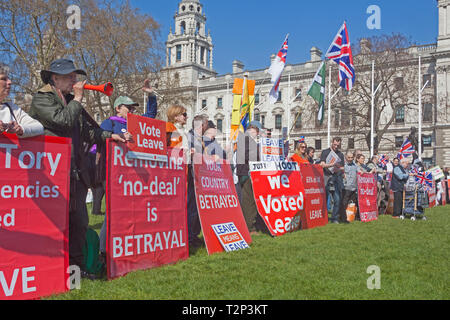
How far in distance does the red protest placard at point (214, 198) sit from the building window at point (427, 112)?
5028 cm

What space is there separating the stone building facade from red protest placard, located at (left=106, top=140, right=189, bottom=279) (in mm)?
25228

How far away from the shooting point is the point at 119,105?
239 inches

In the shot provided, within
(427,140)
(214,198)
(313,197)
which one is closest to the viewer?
(214,198)

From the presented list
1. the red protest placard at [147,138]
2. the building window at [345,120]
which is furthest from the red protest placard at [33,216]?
the building window at [345,120]

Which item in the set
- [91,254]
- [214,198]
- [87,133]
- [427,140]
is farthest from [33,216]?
[427,140]

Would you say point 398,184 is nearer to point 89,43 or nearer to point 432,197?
point 432,197

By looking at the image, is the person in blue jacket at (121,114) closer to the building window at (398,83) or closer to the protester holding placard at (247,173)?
the protester holding placard at (247,173)

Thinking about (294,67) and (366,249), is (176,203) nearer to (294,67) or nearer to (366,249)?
(366,249)

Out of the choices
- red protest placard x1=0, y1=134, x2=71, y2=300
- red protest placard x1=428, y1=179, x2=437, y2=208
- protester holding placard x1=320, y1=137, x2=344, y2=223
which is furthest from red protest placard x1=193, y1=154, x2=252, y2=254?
red protest placard x1=428, y1=179, x2=437, y2=208

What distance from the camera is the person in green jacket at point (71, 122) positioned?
4.27 meters

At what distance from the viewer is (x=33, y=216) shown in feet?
12.8

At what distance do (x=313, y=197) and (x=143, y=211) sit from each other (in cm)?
574

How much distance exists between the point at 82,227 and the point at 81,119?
1107 millimetres

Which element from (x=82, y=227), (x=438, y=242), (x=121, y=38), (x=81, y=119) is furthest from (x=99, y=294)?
(x=121, y=38)
